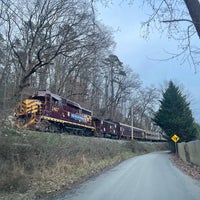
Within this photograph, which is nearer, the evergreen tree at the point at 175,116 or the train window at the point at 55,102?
the train window at the point at 55,102

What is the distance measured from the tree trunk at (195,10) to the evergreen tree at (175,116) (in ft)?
142

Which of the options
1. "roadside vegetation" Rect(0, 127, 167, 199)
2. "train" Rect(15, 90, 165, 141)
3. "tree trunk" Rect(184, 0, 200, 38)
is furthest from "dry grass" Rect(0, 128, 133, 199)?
"tree trunk" Rect(184, 0, 200, 38)

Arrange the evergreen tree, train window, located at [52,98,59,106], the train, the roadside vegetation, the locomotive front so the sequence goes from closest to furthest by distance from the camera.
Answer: the roadside vegetation < the train < the locomotive front < train window, located at [52,98,59,106] < the evergreen tree

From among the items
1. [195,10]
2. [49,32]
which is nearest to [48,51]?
[49,32]

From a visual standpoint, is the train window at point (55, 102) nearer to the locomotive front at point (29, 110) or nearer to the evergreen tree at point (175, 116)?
the locomotive front at point (29, 110)

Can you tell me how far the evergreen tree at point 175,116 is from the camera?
49.4 meters

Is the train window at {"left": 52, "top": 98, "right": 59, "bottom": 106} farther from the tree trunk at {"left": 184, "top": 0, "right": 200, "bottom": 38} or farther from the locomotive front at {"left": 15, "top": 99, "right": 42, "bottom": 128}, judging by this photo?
the tree trunk at {"left": 184, "top": 0, "right": 200, "bottom": 38}

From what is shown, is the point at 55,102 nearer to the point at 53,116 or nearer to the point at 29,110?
the point at 53,116

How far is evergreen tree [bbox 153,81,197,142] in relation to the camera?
49375 millimetres

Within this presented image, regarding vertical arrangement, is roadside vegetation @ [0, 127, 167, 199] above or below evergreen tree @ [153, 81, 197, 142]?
below

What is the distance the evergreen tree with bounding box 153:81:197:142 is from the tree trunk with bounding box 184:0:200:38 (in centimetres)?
4339

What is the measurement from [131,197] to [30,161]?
19.8 ft

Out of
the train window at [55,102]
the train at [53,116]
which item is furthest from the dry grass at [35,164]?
the train window at [55,102]

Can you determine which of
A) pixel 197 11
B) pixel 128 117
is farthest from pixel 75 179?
pixel 128 117
